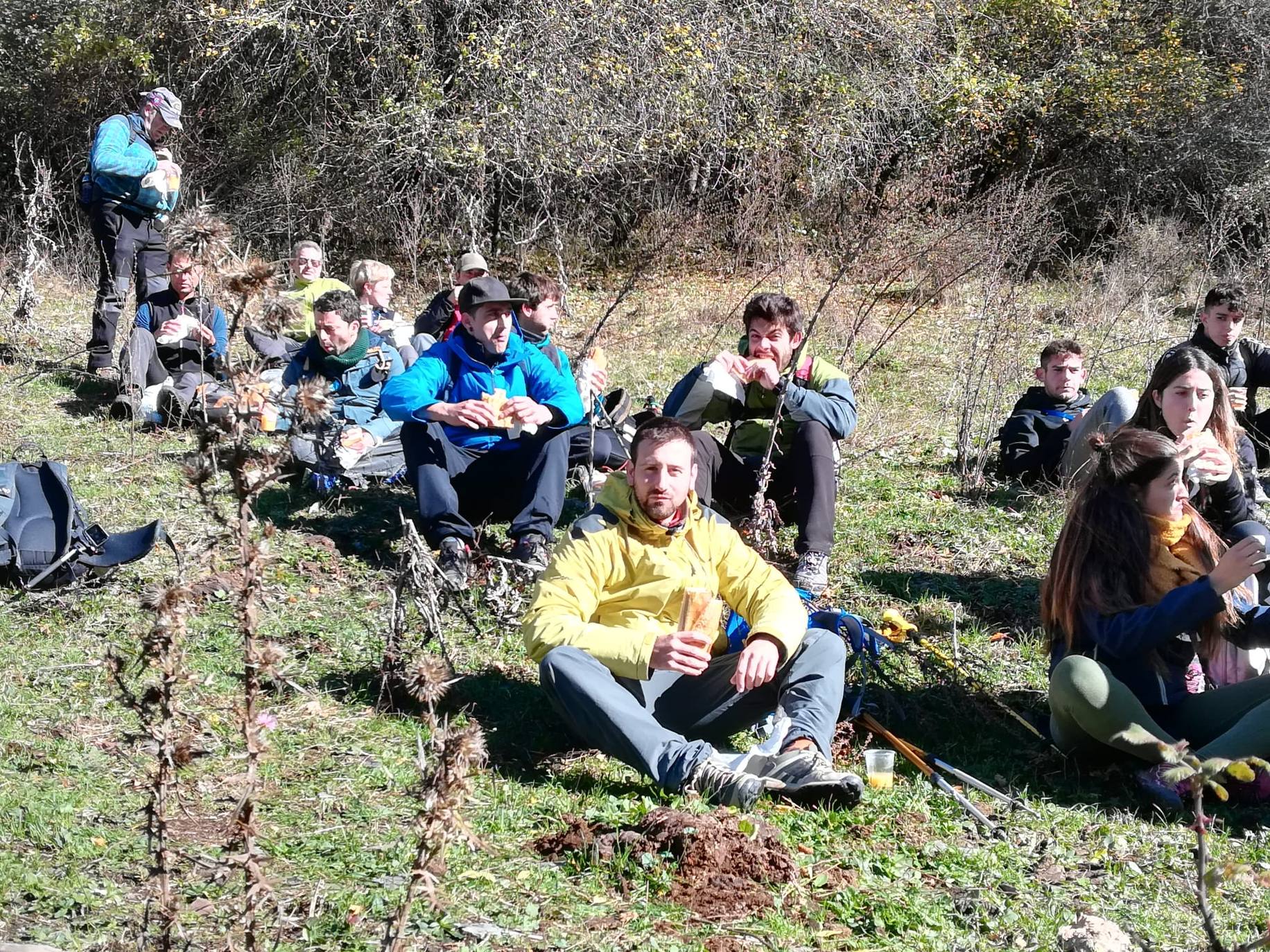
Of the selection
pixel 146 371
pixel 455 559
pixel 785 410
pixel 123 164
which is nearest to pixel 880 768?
pixel 785 410

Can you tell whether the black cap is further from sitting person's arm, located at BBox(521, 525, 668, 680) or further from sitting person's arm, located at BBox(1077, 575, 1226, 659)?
sitting person's arm, located at BBox(1077, 575, 1226, 659)

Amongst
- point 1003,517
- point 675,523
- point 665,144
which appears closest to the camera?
point 675,523

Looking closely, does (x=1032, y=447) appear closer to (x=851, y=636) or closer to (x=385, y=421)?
(x=851, y=636)

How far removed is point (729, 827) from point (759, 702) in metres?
0.89

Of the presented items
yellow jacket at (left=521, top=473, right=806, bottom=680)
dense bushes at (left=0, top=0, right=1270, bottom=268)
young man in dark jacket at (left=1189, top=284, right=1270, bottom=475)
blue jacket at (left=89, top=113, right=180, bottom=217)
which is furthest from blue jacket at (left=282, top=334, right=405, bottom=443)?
dense bushes at (left=0, top=0, right=1270, bottom=268)

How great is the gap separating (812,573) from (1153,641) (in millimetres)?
1826

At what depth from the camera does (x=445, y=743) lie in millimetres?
2168

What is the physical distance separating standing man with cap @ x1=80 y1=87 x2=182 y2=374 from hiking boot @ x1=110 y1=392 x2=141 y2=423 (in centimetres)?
63

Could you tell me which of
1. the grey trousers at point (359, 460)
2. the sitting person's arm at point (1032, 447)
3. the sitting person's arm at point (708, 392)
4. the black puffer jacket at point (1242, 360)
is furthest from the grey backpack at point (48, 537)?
the black puffer jacket at point (1242, 360)

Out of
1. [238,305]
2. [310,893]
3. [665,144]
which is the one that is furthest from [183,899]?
[665,144]

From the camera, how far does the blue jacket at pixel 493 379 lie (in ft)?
19.5

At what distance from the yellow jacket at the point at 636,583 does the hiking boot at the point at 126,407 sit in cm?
467

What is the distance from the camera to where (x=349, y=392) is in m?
7.02

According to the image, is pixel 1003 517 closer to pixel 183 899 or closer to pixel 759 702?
pixel 759 702
